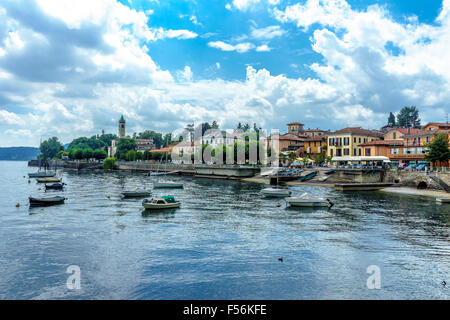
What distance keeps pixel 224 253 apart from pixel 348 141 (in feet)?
293

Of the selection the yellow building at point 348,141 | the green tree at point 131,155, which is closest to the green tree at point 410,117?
the yellow building at point 348,141

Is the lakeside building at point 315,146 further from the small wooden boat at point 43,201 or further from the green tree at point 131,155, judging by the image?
the green tree at point 131,155

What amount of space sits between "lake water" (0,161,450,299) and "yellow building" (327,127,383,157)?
62504 mm

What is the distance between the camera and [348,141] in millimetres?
103562

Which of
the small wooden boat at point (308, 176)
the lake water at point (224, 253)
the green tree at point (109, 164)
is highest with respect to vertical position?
the green tree at point (109, 164)

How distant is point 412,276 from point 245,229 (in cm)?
1548

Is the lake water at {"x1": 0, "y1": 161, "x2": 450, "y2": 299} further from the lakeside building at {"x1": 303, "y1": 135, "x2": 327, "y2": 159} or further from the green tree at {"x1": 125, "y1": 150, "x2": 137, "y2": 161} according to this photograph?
the green tree at {"x1": 125, "y1": 150, "x2": 137, "y2": 161}

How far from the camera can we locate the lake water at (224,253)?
60.2ft

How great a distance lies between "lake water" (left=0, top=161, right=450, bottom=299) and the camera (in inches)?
723

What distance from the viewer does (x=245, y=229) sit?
32344mm

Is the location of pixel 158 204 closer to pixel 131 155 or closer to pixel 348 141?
pixel 348 141

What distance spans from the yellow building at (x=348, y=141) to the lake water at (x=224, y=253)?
205ft

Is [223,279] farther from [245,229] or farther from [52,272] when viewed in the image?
[245,229]
